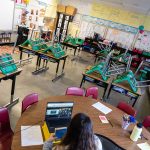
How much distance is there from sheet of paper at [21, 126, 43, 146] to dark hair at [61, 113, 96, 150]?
62 cm

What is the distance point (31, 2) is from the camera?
30.2ft

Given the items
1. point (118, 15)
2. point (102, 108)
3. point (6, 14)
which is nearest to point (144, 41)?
point (118, 15)

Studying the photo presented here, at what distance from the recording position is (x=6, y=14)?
795 cm

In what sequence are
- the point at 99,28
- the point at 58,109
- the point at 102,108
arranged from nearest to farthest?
1. the point at 58,109
2. the point at 102,108
3. the point at 99,28

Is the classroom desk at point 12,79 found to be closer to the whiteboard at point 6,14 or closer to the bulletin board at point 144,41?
the whiteboard at point 6,14

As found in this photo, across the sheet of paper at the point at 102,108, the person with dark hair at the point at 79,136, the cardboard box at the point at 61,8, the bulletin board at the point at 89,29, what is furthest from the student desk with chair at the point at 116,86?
the cardboard box at the point at 61,8

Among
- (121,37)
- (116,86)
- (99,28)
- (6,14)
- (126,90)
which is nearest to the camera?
(126,90)

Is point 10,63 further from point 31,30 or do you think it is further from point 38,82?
point 31,30

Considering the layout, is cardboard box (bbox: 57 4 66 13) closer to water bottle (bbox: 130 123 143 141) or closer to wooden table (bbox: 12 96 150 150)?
wooden table (bbox: 12 96 150 150)

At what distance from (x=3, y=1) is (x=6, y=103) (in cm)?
531

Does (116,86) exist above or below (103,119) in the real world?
below

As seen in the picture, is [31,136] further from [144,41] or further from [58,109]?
[144,41]

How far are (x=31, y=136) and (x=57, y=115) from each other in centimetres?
42

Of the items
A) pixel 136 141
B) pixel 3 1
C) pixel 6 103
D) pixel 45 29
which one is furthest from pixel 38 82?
pixel 45 29
